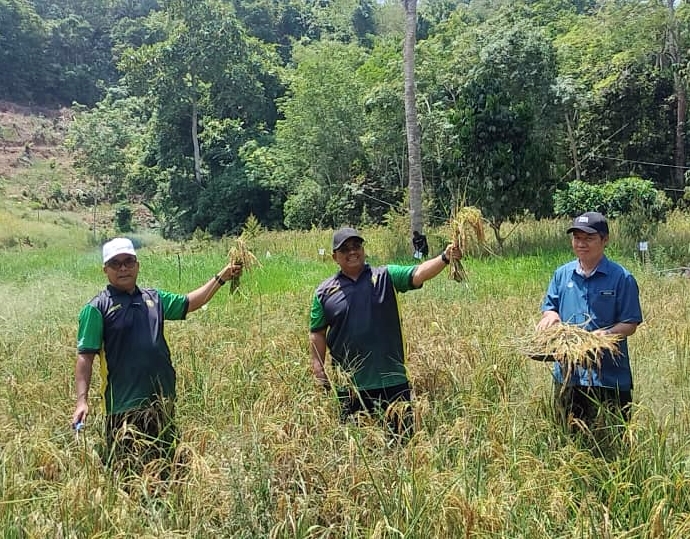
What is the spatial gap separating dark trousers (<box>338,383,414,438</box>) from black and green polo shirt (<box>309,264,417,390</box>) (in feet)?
0.14

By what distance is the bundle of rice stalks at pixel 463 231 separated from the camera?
331 cm

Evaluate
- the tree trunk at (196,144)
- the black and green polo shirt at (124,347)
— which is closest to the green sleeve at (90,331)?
the black and green polo shirt at (124,347)

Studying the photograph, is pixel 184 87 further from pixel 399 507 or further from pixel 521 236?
pixel 399 507

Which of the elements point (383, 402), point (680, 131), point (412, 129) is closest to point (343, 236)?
point (383, 402)

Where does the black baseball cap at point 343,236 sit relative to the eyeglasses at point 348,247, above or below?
above

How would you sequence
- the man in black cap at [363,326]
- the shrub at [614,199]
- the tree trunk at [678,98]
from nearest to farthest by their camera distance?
the man in black cap at [363,326] < the shrub at [614,199] < the tree trunk at [678,98]

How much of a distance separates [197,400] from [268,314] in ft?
8.83

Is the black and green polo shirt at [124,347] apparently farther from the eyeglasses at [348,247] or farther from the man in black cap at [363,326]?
the eyeglasses at [348,247]

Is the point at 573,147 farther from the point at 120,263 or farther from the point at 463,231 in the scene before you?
the point at 120,263

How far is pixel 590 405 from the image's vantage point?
292 centimetres

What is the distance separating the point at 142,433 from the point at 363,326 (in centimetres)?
116

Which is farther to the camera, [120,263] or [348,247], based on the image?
[348,247]

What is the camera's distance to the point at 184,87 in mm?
28891

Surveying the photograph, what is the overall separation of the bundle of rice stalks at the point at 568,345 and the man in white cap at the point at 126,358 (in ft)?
5.49
